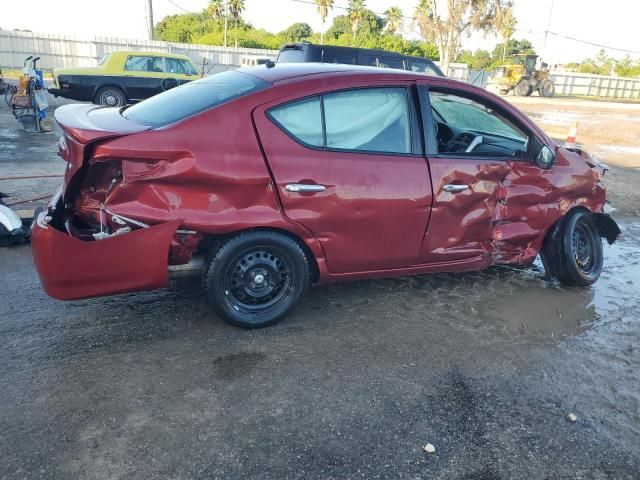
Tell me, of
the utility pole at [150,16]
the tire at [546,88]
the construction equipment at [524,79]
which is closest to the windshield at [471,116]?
the utility pole at [150,16]

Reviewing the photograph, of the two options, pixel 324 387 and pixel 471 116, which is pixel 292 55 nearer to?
pixel 471 116

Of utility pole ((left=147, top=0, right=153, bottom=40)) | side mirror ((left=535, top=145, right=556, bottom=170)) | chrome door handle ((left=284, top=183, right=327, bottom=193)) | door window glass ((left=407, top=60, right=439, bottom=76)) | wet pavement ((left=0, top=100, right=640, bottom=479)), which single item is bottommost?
wet pavement ((left=0, top=100, right=640, bottom=479))

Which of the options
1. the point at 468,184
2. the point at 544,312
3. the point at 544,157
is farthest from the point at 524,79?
the point at 468,184

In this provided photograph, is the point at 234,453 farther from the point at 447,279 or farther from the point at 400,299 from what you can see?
the point at 447,279

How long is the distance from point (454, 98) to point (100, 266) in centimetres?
282

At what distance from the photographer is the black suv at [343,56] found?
11227mm

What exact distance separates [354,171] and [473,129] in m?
1.96

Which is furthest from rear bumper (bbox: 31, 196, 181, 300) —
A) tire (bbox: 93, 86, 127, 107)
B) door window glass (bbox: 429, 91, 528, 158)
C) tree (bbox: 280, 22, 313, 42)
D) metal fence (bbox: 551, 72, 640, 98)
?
tree (bbox: 280, 22, 313, 42)

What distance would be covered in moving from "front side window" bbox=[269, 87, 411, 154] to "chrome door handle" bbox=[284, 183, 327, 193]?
0.90 feet

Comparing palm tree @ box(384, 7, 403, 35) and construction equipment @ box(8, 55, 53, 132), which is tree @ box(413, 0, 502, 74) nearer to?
palm tree @ box(384, 7, 403, 35)

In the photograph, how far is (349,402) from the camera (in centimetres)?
280

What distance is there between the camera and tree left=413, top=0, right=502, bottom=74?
35.9 m

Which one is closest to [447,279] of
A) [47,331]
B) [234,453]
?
[234,453]

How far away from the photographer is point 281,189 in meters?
3.24
